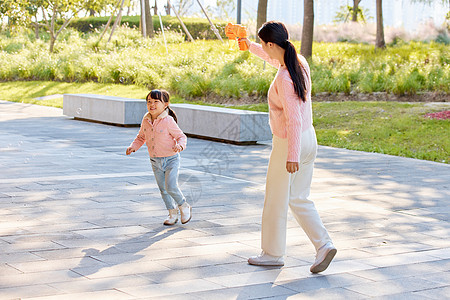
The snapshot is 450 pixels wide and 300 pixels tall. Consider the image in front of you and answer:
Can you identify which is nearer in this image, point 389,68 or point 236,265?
point 236,265

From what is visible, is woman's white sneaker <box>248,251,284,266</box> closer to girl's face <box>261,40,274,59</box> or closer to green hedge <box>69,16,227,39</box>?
girl's face <box>261,40,274,59</box>

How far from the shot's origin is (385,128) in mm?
14148

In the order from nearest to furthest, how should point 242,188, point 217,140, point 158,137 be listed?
1. point 158,137
2. point 242,188
3. point 217,140

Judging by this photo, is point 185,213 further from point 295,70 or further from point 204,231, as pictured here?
point 295,70

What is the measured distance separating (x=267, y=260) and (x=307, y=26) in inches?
699

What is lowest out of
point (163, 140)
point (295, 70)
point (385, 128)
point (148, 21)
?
point (385, 128)

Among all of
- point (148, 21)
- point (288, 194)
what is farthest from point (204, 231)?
point (148, 21)

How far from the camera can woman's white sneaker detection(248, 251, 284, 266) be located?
508 centimetres

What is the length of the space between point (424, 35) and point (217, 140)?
20.3 meters

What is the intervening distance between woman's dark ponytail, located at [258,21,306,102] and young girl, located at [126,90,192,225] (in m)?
1.61

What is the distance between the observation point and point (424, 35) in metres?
31.1

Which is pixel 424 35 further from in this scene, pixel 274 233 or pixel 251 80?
pixel 274 233

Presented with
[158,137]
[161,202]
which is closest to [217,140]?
[161,202]

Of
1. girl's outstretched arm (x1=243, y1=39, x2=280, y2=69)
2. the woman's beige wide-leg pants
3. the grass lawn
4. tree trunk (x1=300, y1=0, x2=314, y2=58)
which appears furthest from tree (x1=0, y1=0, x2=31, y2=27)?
the woman's beige wide-leg pants
